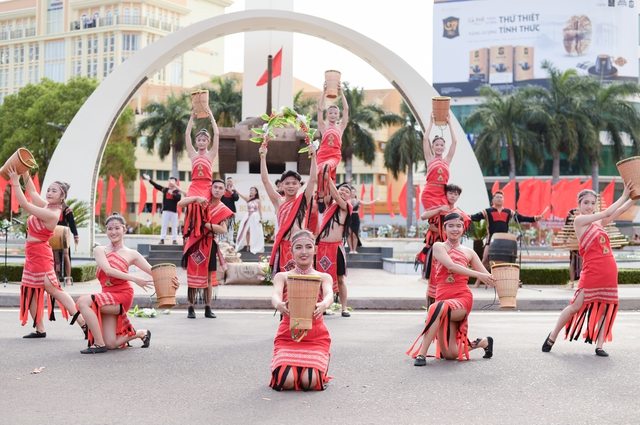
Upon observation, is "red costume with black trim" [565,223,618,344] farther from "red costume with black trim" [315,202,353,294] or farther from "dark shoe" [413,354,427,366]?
"red costume with black trim" [315,202,353,294]

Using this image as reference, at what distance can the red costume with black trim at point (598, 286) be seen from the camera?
7.72m

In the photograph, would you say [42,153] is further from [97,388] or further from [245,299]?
[97,388]

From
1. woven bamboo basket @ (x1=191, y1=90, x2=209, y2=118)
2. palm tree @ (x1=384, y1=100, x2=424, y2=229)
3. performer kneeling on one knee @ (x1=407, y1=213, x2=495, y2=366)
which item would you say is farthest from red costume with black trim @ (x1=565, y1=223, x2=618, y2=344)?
palm tree @ (x1=384, y1=100, x2=424, y2=229)

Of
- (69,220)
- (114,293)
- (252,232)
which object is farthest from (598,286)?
(252,232)

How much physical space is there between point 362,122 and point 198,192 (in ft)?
149

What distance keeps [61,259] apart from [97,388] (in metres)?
9.11

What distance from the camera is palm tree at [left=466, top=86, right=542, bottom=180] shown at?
52.8 metres

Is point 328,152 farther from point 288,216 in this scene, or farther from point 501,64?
point 501,64

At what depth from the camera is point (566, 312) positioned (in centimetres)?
784

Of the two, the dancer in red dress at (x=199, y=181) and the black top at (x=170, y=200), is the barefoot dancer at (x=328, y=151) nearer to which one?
the dancer in red dress at (x=199, y=181)

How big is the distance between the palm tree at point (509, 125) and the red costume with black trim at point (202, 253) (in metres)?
44.1

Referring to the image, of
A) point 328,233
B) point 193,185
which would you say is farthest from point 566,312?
point 193,185

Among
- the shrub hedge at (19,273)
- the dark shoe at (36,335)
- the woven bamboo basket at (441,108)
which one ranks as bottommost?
the dark shoe at (36,335)

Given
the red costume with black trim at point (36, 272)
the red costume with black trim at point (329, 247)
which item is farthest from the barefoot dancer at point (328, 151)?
the red costume with black trim at point (36, 272)
